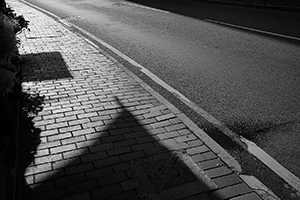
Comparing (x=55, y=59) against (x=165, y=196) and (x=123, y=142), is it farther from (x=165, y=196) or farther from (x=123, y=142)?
(x=165, y=196)

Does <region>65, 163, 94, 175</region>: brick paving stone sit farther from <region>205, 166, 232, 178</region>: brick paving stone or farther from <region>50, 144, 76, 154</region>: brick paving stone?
<region>205, 166, 232, 178</region>: brick paving stone

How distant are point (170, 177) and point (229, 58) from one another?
16.1 ft

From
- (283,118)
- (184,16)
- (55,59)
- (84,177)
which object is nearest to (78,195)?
(84,177)

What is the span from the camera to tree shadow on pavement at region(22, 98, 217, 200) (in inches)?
124

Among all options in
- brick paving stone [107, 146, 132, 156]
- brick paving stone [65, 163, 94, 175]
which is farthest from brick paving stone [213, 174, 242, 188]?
brick paving stone [65, 163, 94, 175]

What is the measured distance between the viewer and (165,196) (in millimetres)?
3105

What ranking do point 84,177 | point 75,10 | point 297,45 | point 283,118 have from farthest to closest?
point 75,10
point 297,45
point 283,118
point 84,177

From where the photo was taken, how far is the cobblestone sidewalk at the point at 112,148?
320 centimetres

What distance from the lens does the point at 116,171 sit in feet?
11.3

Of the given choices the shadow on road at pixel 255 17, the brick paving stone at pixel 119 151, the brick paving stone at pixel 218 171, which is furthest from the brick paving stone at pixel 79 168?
the shadow on road at pixel 255 17

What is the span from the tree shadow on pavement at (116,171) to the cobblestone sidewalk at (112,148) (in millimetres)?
10

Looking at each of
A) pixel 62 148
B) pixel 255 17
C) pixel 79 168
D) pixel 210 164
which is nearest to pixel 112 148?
pixel 79 168

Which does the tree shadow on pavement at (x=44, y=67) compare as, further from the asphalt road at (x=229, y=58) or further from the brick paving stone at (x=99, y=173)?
the brick paving stone at (x=99, y=173)

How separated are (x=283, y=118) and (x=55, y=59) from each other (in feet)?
16.8
